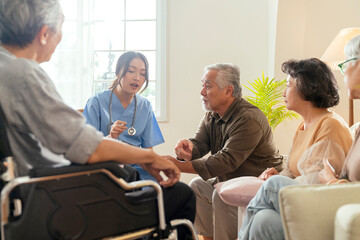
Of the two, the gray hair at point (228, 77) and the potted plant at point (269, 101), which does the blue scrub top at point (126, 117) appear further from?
the potted plant at point (269, 101)

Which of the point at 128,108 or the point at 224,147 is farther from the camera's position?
the point at 128,108

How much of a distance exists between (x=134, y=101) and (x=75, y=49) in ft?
4.46

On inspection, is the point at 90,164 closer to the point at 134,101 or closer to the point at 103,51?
the point at 134,101

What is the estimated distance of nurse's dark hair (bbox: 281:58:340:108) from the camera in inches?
79.7

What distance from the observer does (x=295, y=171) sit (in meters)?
2.06

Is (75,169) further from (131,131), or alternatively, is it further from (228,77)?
(228,77)

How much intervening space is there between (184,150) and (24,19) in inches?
59.4

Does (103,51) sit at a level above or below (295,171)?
above

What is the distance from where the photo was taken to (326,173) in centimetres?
173

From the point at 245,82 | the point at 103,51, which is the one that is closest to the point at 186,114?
the point at 245,82

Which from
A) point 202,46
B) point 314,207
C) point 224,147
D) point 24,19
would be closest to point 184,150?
point 224,147


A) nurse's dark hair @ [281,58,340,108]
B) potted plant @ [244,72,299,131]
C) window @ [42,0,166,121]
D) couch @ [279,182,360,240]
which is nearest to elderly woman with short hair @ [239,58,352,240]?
nurse's dark hair @ [281,58,340,108]

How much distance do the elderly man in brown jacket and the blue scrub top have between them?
29cm

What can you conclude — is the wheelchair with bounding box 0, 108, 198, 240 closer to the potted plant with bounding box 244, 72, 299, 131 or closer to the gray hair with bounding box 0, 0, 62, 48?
the gray hair with bounding box 0, 0, 62, 48
